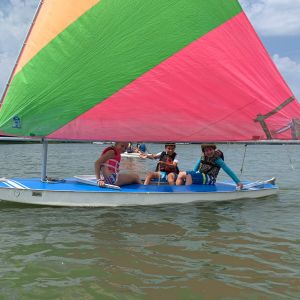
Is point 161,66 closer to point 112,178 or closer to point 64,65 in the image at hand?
point 64,65

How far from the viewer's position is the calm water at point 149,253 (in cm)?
478

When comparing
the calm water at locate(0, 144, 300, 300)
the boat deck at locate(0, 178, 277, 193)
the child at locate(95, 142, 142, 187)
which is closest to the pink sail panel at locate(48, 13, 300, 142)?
the child at locate(95, 142, 142, 187)

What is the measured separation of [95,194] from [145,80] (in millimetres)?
2621

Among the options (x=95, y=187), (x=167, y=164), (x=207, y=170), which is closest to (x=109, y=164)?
(x=95, y=187)

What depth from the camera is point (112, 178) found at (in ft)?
30.1

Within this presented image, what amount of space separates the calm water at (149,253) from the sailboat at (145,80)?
5.47ft

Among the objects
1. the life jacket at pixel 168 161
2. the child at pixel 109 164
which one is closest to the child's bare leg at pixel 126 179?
the child at pixel 109 164

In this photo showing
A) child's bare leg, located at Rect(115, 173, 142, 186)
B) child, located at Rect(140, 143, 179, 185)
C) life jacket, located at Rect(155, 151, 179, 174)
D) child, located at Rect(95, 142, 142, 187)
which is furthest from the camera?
life jacket, located at Rect(155, 151, 179, 174)

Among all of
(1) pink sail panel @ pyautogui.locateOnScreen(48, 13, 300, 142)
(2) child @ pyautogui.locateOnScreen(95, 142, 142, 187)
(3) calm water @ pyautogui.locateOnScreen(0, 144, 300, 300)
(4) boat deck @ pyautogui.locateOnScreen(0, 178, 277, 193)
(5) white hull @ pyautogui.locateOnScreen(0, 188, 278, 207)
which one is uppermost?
(1) pink sail panel @ pyautogui.locateOnScreen(48, 13, 300, 142)

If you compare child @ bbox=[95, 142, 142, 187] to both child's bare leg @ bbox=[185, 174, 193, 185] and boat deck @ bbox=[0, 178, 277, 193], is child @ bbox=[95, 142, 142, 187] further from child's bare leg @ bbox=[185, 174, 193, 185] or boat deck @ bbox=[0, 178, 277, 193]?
child's bare leg @ bbox=[185, 174, 193, 185]

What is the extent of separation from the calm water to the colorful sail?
5.58 ft

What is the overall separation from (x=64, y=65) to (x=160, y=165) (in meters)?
3.77

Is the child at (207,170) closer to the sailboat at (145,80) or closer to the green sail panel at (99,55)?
the sailboat at (145,80)

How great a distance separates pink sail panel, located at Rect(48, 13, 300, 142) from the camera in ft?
27.1
